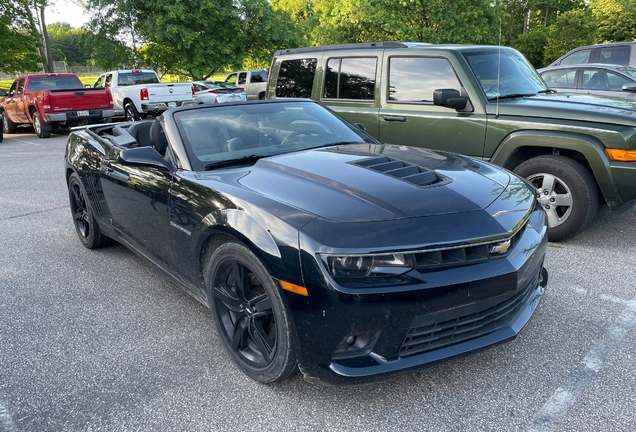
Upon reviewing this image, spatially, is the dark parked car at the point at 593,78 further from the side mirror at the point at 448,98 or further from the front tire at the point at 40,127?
the front tire at the point at 40,127

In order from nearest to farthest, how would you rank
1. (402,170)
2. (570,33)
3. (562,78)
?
(402,170)
(562,78)
(570,33)

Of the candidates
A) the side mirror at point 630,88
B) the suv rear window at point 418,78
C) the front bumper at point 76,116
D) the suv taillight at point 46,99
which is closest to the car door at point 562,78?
the side mirror at point 630,88

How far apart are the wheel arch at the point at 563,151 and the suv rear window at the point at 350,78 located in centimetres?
172

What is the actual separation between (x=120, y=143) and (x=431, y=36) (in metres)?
29.6

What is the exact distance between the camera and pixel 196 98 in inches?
718

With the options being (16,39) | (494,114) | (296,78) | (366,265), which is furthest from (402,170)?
(16,39)

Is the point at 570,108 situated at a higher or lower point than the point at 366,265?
higher

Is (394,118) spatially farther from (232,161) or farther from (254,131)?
(232,161)

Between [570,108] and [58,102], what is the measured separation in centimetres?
1373

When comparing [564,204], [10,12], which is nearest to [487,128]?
[564,204]

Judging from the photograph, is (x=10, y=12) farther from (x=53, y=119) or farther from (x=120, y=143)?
(x=120, y=143)

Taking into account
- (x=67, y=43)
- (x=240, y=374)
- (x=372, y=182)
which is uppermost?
(x=67, y=43)

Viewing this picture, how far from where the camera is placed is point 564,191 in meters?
4.64

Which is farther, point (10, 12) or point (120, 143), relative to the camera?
point (10, 12)
